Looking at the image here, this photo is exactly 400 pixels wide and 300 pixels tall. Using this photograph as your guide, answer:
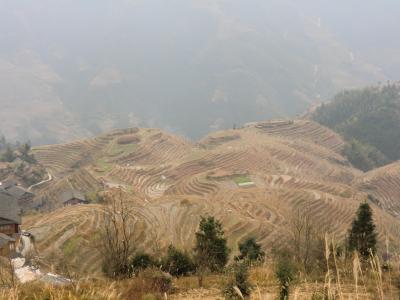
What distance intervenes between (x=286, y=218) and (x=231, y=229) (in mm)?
11250

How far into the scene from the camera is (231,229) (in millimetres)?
39969

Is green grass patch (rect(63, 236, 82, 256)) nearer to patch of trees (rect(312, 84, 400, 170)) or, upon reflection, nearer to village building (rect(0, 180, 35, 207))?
village building (rect(0, 180, 35, 207))

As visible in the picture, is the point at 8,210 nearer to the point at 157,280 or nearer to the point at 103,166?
the point at 157,280

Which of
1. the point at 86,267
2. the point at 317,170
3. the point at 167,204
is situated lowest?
the point at 86,267

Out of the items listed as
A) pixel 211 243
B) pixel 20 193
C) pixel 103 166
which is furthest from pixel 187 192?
pixel 211 243

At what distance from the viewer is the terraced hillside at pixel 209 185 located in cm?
3750

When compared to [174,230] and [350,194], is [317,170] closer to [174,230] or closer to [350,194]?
[350,194]

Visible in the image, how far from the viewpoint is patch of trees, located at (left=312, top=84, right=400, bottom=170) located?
111m

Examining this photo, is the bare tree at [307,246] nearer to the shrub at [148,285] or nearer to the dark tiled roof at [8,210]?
the shrub at [148,285]

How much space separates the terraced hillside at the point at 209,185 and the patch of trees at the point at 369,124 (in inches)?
272

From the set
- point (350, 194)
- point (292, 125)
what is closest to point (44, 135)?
point (292, 125)

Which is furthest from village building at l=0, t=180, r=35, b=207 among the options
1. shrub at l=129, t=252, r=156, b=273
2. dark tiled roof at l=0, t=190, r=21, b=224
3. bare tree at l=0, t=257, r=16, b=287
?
shrub at l=129, t=252, r=156, b=273

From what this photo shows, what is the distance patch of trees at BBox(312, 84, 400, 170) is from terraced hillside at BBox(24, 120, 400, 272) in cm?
692

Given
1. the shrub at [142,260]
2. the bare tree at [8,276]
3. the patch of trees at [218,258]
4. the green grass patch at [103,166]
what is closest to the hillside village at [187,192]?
the green grass patch at [103,166]
